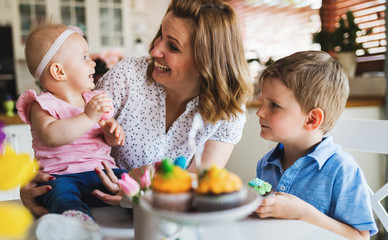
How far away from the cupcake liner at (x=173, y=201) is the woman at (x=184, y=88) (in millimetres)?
699

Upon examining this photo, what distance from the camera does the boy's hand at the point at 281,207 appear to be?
2.56 feet

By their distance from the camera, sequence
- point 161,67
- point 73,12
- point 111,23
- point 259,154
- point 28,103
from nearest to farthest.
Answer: point 28,103 → point 161,67 → point 259,154 → point 73,12 → point 111,23

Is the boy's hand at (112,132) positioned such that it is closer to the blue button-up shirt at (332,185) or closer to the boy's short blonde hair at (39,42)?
the boy's short blonde hair at (39,42)

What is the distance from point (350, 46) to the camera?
8.61ft

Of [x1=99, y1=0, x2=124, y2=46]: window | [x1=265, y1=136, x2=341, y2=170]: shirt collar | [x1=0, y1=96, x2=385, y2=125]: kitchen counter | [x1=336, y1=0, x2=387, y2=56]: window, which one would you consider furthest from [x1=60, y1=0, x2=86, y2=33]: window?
[x1=265, y1=136, x2=341, y2=170]: shirt collar

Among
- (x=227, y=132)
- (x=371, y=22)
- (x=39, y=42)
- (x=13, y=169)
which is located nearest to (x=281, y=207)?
(x=227, y=132)

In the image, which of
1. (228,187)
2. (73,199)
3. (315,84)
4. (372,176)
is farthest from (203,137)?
(372,176)

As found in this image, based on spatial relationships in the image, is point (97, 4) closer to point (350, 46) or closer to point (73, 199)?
point (350, 46)

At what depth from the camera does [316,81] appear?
1.07 m

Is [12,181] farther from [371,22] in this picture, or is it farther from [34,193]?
[371,22]

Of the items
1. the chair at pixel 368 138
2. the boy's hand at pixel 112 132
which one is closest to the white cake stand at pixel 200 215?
the boy's hand at pixel 112 132

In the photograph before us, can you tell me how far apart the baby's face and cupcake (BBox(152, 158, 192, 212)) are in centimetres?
65

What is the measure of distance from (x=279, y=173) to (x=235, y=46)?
0.49m

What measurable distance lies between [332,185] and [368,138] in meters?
0.38
